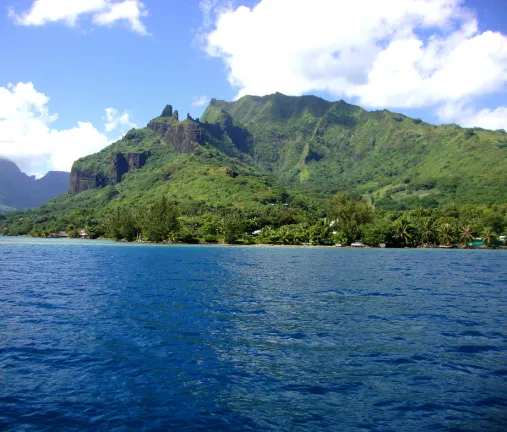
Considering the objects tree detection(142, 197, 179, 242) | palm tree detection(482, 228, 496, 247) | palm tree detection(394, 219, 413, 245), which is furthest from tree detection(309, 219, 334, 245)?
tree detection(142, 197, 179, 242)

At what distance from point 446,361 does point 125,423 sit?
1571 cm

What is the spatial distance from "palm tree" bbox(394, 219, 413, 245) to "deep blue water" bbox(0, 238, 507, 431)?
14144 centimetres

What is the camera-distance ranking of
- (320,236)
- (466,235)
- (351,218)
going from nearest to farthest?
(466,235) → (351,218) → (320,236)

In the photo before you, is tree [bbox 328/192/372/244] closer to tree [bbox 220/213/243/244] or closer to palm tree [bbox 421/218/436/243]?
palm tree [bbox 421/218/436/243]

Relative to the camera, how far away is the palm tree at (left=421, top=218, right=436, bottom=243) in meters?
176

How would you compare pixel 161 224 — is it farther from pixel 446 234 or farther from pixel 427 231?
pixel 446 234

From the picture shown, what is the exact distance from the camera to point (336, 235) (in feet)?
604

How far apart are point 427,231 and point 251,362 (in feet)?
571

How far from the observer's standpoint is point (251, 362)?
778 inches

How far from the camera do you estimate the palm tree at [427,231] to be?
176 m

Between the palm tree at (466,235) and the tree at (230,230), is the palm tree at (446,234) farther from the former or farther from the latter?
the tree at (230,230)

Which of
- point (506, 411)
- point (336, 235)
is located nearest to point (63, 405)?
point (506, 411)

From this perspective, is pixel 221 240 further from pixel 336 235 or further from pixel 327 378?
pixel 327 378

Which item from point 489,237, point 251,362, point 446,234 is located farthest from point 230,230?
point 251,362
